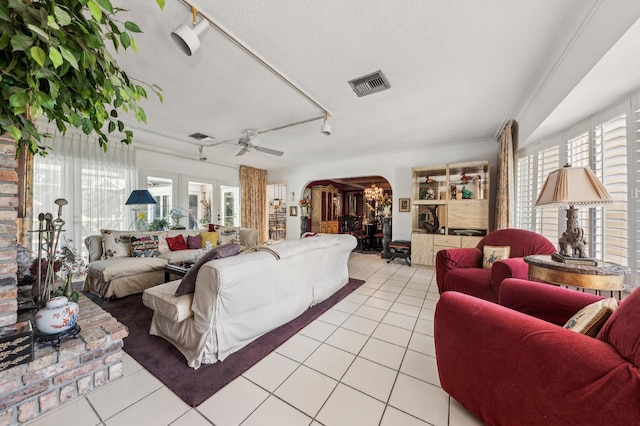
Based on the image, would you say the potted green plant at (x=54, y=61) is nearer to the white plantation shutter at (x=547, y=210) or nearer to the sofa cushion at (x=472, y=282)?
the sofa cushion at (x=472, y=282)

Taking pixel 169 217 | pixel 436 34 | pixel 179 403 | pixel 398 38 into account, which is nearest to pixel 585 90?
pixel 436 34

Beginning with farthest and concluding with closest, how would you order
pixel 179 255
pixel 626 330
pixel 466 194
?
pixel 466 194
pixel 179 255
pixel 626 330

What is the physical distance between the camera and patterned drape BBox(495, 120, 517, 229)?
11.7ft

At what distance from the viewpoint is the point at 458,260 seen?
286 cm

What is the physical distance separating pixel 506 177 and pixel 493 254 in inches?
68.2

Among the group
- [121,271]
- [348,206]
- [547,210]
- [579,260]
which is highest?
→ [348,206]

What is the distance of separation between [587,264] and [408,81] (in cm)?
222

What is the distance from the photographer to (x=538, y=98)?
102 inches

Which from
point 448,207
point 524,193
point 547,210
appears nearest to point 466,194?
point 448,207

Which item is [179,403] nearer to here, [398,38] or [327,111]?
[398,38]

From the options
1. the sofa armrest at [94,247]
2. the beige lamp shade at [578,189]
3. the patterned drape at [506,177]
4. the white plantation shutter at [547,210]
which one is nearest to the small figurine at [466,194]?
the patterned drape at [506,177]

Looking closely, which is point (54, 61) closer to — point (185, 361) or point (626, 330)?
point (626, 330)

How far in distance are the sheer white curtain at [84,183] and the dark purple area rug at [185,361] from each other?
8.82 ft

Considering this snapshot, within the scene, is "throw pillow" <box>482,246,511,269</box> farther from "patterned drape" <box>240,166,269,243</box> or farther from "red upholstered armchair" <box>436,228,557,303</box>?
"patterned drape" <box>240,166,269,243</box>
